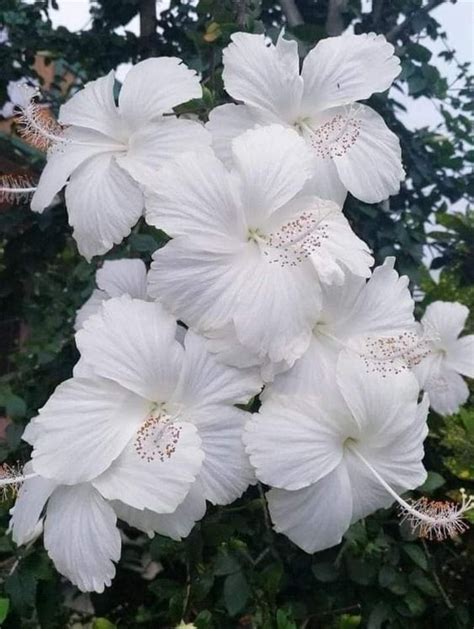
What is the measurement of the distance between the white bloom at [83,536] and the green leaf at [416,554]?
1.32 ft

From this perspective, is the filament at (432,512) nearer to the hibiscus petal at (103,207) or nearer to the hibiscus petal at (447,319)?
the hibiscus petal at (103,207)

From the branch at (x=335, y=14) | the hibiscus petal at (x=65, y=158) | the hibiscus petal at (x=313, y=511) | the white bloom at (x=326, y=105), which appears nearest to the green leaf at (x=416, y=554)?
the hibiscus petal at (x=313, y=511)

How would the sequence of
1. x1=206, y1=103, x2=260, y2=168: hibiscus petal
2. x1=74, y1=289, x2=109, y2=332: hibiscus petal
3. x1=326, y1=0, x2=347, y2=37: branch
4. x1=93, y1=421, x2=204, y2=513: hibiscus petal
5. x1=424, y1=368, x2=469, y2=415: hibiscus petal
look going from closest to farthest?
x1=93, y1=421, x2=204, y2=513: hibiscus petal → x1=206, y1=103, x2=260, y2=168: hibiscus petal → x1=74, y1=289, x2=109, y2=332: hibiscus petal → x1=424, y1=368, x2=469, y2=415: hibiscus petal → x1=326, y1=0, x2=347, y2=37: branch

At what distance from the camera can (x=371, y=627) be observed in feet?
2.45

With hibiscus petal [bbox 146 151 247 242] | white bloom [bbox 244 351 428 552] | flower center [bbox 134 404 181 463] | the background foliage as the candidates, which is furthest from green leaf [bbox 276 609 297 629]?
hibiscus petal [bbox 146 151 247 242]

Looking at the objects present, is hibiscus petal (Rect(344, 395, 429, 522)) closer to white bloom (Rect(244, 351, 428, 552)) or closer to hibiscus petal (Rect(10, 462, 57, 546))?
white bloom (Rect(244, 351, 428, 552))

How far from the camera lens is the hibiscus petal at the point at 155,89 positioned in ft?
1.83

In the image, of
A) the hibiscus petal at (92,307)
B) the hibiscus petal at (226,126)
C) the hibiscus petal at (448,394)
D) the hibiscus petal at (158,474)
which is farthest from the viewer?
the hibiscus petal at (448,394)

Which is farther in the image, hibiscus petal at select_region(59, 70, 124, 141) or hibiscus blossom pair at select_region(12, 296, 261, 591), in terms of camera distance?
hibiscus petal at select_region(59, 70, 124, 141)

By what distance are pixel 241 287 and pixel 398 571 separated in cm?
45

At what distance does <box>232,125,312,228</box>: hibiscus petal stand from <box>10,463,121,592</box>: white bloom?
0.22m

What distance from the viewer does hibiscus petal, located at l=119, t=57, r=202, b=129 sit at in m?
0.56

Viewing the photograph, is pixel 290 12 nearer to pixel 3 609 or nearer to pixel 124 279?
pixel 124 279

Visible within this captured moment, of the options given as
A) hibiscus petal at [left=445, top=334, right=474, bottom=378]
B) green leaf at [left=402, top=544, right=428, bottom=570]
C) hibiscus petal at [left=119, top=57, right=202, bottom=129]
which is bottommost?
green leaf at [left=402, top=544, right=428, bottom=570]
